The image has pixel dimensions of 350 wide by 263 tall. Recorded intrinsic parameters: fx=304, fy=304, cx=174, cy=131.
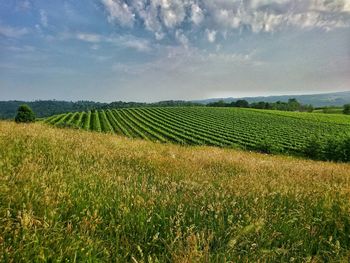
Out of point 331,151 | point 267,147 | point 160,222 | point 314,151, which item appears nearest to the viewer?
point 160,222

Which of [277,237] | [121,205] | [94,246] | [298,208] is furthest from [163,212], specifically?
[298,208]

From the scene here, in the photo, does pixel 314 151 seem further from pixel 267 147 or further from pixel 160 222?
pixel 160 222

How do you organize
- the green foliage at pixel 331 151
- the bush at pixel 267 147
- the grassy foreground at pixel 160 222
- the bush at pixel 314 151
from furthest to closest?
1. the bush at pixel 267 147
2. the bush at pixel 314 151
3. the green foliage at pixel 331 151
4. the grassy foreground at pixel 160 222

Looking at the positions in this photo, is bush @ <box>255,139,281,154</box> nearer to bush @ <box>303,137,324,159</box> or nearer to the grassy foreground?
bush @ <box>303,137,324,159</box>

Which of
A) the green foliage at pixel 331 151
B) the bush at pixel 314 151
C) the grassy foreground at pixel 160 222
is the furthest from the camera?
the bush at pixel 314 151

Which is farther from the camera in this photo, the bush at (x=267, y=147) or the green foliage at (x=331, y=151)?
the bush at (x=267, y=147)

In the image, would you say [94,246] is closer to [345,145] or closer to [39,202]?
[39,202]

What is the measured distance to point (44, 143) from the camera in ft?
23.4

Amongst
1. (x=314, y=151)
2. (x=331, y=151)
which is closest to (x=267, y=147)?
(x=314, y=151)

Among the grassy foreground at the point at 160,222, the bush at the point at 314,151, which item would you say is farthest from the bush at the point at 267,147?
the grassy foreground at the point at 160,222

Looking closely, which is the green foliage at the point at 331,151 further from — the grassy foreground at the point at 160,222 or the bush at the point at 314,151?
the grassy foreground at the point at 160,222

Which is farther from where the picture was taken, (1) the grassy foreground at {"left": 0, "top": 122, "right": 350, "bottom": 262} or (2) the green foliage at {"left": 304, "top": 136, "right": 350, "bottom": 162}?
(2) the green foliage at {"left": 304, "top": 136, "right": 350, "bottom": 162}

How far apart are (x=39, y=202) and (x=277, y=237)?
2580 millimetres

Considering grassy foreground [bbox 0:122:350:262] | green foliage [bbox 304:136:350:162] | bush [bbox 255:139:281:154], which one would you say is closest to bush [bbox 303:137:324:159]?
green foliage [bbox 304:136:350:162]
